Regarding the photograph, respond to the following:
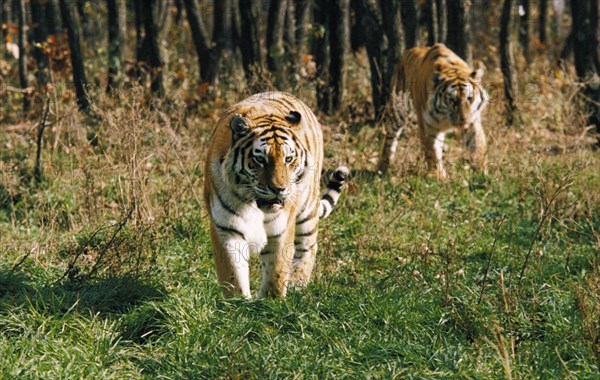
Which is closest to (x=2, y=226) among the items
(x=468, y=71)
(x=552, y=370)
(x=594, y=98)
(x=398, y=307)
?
(x=398, y=307)

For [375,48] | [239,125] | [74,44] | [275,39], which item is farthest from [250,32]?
[239,125]

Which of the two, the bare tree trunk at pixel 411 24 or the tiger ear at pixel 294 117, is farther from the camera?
the bare tree trunk at pixel 411 24

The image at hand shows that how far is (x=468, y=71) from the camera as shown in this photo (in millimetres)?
9469

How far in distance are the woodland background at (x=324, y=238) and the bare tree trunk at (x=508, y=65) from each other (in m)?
0.03

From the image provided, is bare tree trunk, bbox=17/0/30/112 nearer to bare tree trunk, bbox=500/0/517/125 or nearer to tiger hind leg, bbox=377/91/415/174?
tiger hind leg, bbox=377/91/415/174

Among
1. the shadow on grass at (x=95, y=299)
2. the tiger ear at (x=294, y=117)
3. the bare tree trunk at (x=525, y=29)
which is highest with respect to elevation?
the tiger ear at (x=294, y=117)

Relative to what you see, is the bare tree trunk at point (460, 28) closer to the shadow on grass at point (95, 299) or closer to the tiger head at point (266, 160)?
the tiger head at point (266, 160)

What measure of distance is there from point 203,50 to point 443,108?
16.1ft

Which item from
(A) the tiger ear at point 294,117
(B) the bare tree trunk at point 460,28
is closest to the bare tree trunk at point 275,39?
(B) the bare tree trunk at point 460,28

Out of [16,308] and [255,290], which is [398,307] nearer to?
[255,290]

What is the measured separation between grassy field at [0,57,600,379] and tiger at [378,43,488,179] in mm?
469

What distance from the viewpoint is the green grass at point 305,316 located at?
13.6 ft

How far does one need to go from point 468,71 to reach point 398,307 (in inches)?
209

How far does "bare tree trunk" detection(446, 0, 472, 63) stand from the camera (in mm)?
11206
